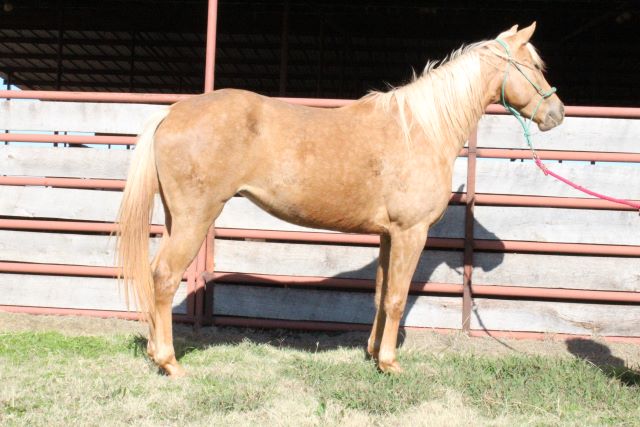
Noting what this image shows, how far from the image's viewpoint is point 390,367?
359 centimetres

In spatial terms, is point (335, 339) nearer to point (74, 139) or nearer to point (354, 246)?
point (354, 246)

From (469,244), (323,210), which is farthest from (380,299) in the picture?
(469,244)

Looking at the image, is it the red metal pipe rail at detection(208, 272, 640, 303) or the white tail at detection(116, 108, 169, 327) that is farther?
the red metal pipe rail at detection(208, 272, 640, 303)

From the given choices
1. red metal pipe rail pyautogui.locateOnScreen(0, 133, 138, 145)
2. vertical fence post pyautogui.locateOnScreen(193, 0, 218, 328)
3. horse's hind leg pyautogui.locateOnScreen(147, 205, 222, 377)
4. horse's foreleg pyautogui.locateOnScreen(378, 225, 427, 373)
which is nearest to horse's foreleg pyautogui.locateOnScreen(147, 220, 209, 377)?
horse's hind leg pyautogui.locateOnScreen(147, 205, 222, 377)

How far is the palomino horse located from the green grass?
304mm

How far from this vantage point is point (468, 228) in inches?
191

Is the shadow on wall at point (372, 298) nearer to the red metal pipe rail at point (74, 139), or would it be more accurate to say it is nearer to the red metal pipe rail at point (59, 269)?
the red metal pipe rail at point (59, 269)

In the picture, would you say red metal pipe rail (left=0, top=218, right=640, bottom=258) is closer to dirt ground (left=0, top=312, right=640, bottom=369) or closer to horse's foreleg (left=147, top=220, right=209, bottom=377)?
dirt ground (left=0, top=312, right=640, bottom=369)

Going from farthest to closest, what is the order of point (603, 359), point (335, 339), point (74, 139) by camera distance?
1. point (74, 139)
2. point (335, 339)
3. point (603, 359)

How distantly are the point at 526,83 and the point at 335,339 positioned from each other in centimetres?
260

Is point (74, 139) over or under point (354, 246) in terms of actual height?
over

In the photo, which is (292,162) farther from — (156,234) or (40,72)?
(40,72)

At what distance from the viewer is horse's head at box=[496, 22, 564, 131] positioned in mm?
3834

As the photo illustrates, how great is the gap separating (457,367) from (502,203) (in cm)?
173
